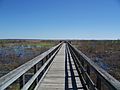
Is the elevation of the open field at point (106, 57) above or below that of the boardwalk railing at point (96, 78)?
below

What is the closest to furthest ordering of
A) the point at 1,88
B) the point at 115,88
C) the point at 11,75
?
1. the point at 115,88
2. the point at 1,88
3. the point at 11,75

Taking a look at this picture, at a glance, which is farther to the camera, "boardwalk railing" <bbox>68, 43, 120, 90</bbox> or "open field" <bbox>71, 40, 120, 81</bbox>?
"open field" <bbox>71, 40, 120, 81</bbox>

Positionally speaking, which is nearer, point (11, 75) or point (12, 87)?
point (11, 75)

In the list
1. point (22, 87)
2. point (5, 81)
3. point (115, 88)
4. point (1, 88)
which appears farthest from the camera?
point (22, 87)

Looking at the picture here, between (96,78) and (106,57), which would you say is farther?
(106,57)

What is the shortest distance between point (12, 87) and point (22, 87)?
21.2 ft

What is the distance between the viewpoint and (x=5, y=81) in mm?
2703

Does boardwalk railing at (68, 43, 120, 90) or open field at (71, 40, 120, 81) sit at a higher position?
boardwalk railing at (68, 43, 120, 90)

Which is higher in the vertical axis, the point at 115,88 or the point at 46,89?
the point at 115,88

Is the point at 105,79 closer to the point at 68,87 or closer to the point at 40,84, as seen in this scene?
the point at 68,87

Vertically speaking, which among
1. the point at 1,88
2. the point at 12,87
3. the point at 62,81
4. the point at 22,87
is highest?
the point at 1,88

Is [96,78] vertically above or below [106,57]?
above

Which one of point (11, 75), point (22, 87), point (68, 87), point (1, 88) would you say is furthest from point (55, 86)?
point (1, 88)

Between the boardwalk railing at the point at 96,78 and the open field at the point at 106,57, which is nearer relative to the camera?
the boardwalk railing at the point at 96,78
